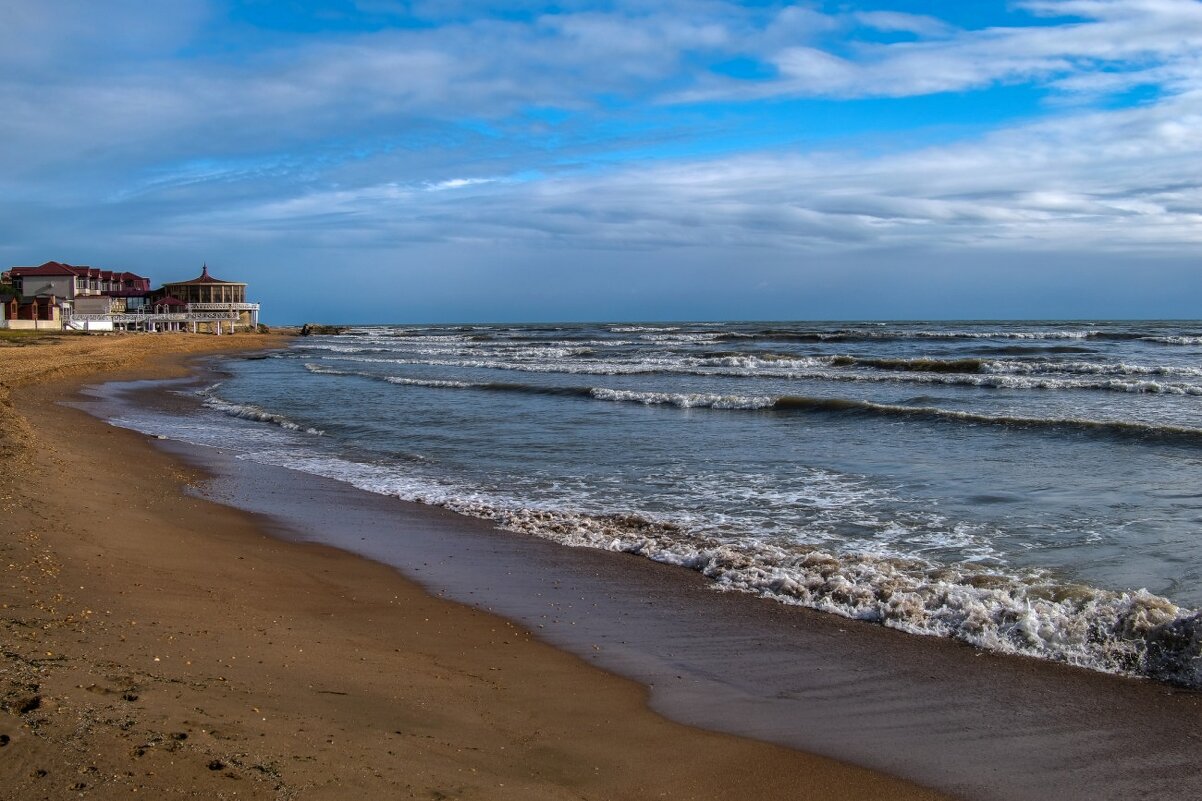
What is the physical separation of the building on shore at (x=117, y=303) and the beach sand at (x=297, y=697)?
57.1 m

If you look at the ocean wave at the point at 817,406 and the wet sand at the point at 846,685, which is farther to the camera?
the ocean wave at the point at 817,406

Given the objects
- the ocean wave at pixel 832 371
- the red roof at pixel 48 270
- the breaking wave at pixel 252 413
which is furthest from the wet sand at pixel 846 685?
the red roof at pixel 48 270

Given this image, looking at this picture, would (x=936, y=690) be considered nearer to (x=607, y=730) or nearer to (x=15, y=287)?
(x=607, y=730)

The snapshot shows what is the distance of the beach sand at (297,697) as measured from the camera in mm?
3389

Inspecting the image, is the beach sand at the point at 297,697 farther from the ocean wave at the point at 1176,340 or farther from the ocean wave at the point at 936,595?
the ocean wave at the point at 1176,340

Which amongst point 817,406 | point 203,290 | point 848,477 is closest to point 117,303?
point 203,290

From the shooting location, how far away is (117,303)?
77000 millimetres

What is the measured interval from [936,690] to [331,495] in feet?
26.7

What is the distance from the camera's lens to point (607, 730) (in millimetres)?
4449

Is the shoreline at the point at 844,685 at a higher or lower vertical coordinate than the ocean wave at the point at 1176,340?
lower

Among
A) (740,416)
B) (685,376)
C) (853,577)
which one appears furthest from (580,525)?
(685,376)

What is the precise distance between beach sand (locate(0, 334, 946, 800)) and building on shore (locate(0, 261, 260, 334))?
57115 mm

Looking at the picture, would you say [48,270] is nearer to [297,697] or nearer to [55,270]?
[55,270]

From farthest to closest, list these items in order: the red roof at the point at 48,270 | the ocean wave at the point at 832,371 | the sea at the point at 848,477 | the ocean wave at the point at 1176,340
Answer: the red roof at the point at 48,270, the ocean wave at the point at 1176,340, the ocean wave at the point at 832,371, the sea at the point at 848,477
